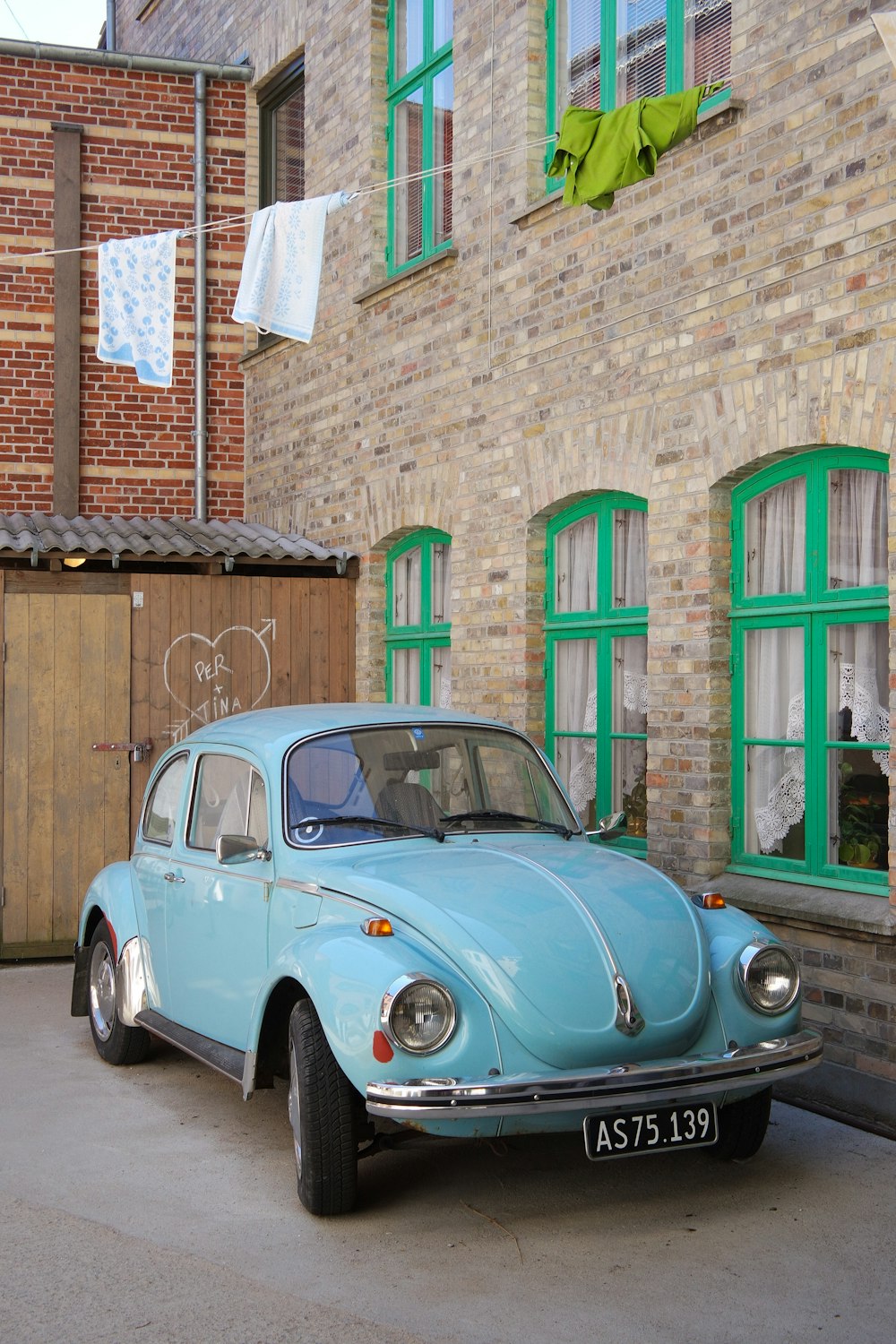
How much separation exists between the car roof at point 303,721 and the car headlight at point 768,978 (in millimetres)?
1695

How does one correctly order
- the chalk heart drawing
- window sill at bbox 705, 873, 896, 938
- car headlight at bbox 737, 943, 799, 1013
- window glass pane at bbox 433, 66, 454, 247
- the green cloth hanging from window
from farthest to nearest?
the chalk heart drawing → window glass pane at bbox 433, 66, 454, 247 → the green cloth hanging from window → window sill at bbox 705, 873, 896, 938 → car headlight at bbox 737, 943, 799, 1013

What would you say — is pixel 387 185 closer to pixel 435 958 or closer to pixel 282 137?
pixel 282 137

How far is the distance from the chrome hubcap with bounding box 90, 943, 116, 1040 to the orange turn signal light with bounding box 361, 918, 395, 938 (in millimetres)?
2632

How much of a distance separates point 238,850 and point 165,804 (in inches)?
55.1

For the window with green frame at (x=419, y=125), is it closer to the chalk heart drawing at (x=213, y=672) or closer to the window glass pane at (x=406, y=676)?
the window glass pane at (x=406, y=676)

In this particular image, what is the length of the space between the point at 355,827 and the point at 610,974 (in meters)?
1.31

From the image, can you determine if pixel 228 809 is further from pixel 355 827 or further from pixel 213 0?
pixel 213 0

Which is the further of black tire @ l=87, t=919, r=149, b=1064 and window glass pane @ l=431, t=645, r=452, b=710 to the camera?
window glass pane @ l=431, t=645, r=452, b=710

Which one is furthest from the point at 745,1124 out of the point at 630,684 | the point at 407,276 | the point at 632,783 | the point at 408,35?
the point at 408,35

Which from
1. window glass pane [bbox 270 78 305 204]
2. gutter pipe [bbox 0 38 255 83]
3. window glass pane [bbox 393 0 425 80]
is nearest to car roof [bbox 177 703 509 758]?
window glass pane [bbox 393 0 425 80]

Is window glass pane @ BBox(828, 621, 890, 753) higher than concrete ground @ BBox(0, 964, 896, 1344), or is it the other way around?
window glass pane @ BBox(828, 621, 890, 753)

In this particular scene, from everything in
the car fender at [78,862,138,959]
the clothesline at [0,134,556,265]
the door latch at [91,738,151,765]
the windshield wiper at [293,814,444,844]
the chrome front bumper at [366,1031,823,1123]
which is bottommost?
the chrome front bumper at [366,1031,823,1123]

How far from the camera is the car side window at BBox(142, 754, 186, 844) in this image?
656 cm

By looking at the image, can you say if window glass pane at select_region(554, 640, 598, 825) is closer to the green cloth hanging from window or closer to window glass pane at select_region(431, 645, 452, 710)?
window glass pane at select_region(431, 645, 452, 710)
